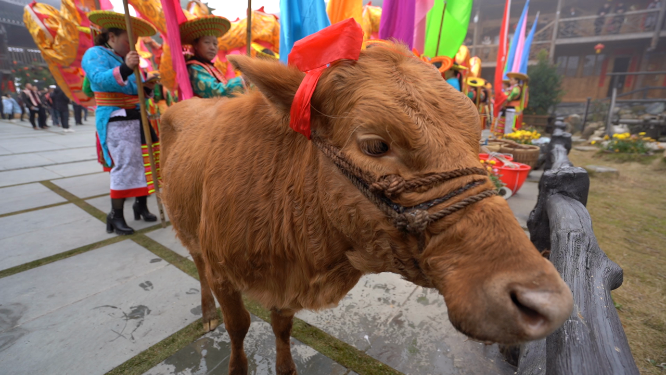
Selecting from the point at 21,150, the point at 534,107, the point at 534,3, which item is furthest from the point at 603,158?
the point at 534,3

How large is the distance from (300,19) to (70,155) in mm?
10200

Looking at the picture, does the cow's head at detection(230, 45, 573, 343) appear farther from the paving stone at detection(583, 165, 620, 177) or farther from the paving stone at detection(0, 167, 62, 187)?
the paving stone at detection(583, 165, 620, 177)

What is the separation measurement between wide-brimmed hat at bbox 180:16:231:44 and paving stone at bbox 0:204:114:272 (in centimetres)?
287

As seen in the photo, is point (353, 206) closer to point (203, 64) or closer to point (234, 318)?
point (234, 318)

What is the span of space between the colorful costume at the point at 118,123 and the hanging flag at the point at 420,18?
3.52 meters

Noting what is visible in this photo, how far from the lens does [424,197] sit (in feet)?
3.27

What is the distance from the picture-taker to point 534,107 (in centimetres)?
1839

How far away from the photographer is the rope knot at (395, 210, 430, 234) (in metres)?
0.98

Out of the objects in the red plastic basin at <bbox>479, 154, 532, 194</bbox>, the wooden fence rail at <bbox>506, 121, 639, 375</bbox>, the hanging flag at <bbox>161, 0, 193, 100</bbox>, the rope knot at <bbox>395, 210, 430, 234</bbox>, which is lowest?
the red plastic basin at <bbox>479, 154, 532, 194</bbox>

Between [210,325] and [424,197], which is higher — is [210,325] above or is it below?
below

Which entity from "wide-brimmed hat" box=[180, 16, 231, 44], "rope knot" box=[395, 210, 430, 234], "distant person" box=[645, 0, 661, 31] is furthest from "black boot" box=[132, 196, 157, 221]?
"distant person" box=[645, 0, 661, 31]

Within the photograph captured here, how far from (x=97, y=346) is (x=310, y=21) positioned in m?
2.91

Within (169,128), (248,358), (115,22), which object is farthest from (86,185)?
(248,358)

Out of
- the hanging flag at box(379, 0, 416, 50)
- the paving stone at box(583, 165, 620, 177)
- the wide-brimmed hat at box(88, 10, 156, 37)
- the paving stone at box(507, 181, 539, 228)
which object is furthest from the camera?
the paving stone at box(583, 165, 620, 177)
